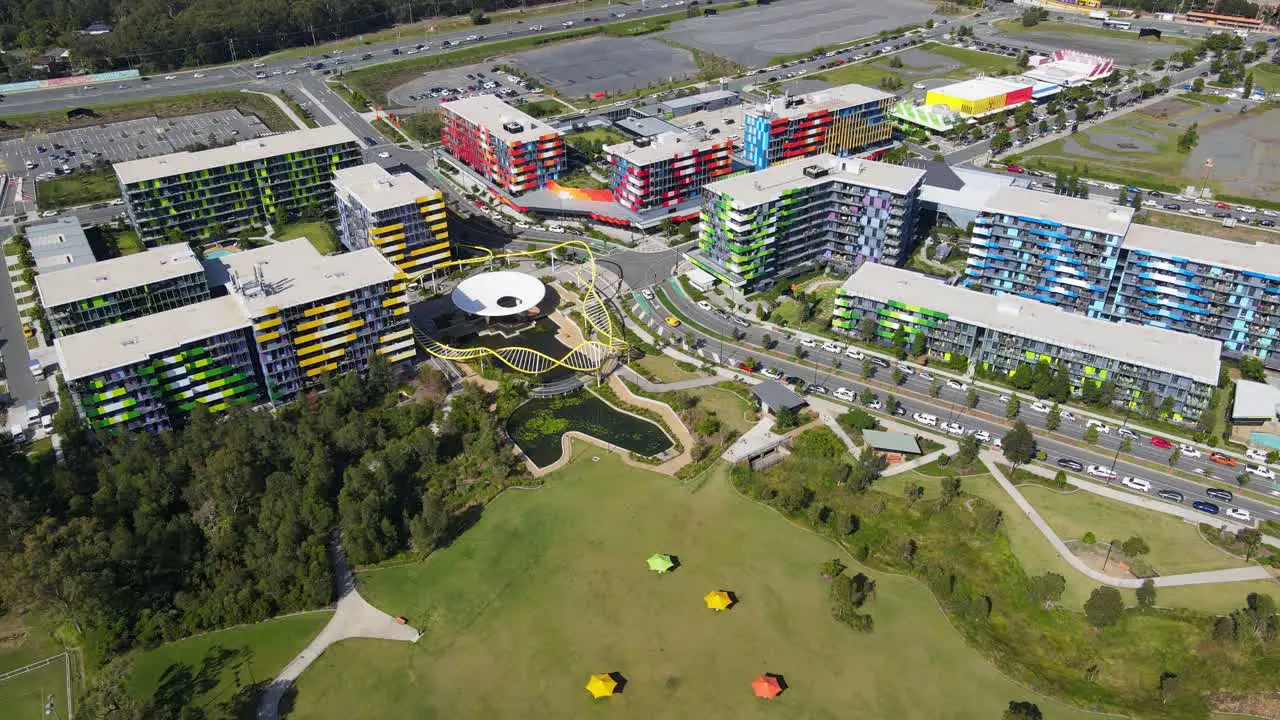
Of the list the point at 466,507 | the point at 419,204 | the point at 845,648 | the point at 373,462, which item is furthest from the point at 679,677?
the point at 419,204

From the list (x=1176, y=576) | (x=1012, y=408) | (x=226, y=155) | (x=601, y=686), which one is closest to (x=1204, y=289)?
(x=1012, y=408)

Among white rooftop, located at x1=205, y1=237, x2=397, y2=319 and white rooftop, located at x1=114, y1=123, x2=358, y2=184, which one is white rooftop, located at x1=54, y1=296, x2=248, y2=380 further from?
white rooftop, located at x1=114, y1=123, x2=358, y2=184

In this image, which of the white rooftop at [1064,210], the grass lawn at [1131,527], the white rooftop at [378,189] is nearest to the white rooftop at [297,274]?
the white rooftop at [378,189]

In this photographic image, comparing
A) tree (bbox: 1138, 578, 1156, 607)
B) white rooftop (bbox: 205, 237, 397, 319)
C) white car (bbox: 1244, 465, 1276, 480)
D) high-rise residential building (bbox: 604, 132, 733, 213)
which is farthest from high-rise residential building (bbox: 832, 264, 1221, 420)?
white rooftop (bbox: 205, 237, 397, 319)

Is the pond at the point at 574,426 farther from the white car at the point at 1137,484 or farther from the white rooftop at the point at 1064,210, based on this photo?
the white rooftop at the point at 1064,210

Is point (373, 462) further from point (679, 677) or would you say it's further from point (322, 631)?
Result: point (679, 677)

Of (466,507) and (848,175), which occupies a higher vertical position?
(848,175)

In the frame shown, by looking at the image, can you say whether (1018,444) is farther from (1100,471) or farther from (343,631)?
(343,631)
